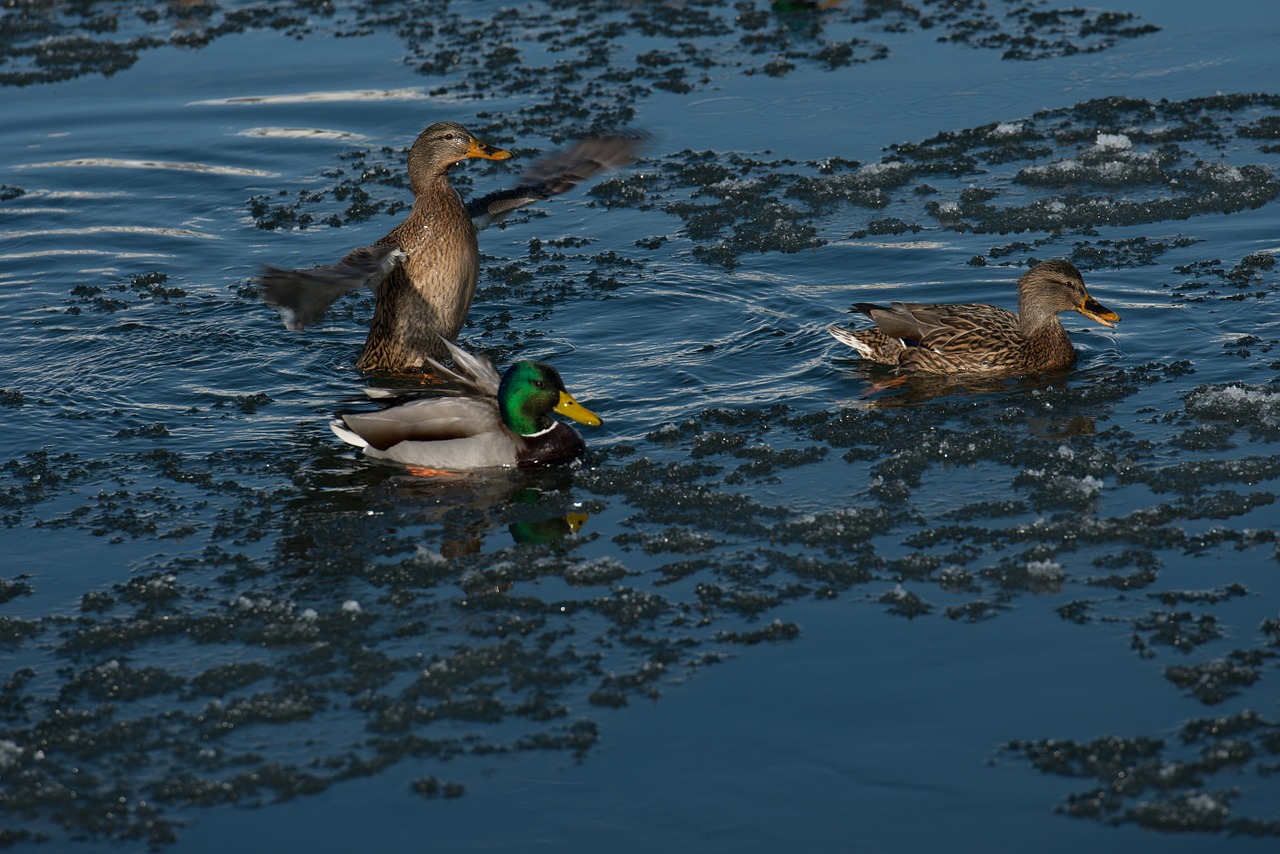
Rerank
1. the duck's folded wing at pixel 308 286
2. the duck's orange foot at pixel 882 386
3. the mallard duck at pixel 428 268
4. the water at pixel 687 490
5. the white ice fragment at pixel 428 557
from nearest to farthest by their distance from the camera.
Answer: the water at pixel 687 490, the white ice fragment at pixel 428 557, the duck's folded wing at pixel 308 286, the duck's orange foot at pixel 882 386, the mallard duck at pixel 428 268

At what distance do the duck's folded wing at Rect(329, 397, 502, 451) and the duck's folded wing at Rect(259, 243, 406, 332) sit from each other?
1.79ft

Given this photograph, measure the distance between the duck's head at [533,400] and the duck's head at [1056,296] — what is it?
2624mm

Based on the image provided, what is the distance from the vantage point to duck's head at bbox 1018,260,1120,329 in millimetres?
8398

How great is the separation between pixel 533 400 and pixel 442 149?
7.61ft

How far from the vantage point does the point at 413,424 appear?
768 cm

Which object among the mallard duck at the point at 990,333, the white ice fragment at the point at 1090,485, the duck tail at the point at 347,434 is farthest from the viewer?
the mallard duck at the point at 990,333

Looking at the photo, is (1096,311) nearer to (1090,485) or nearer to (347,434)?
(1090,485)

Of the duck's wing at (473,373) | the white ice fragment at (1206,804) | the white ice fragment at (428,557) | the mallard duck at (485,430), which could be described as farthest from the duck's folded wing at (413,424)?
the white ice fragment at (1206,804)

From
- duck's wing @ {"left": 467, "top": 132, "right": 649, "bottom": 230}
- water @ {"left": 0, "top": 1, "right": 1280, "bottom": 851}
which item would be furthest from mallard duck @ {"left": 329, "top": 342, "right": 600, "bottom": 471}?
duck's wing @ {"left": 467, "top": 132, "right": 649, "bottom": 230}

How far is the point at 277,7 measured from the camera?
16.2 metres

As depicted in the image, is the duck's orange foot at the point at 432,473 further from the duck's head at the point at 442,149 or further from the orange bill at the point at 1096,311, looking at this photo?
the orange bill at the point at 1096,311

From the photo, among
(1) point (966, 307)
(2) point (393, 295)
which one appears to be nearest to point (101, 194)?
(2) point (393, 295)

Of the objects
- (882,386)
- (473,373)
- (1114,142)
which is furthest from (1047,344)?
(1114,142)

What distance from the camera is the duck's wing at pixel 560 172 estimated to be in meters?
9.66
